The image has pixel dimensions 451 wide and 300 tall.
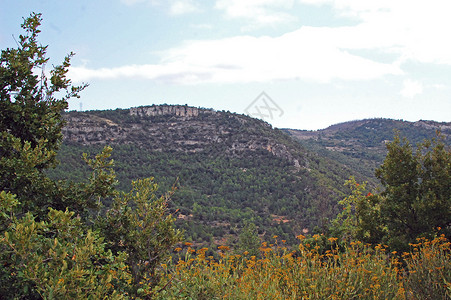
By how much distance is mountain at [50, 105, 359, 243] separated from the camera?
39.3m

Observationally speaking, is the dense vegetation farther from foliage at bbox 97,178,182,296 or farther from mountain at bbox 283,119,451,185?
mountain at bbox 283,119,451,185

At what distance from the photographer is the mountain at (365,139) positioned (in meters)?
78.2

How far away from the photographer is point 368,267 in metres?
4.89

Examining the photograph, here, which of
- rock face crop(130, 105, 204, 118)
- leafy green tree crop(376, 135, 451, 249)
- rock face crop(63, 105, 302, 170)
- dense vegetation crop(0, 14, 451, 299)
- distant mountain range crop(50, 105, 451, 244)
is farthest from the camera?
rock face crop(130, 105, 204, 118)

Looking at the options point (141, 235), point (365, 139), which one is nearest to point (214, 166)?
point (141, 235)

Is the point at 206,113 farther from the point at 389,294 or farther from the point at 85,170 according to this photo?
the point at 389,294

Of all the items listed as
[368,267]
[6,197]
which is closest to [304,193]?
[368,267]

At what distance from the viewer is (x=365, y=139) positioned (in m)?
105

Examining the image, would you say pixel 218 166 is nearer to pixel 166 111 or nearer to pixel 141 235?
pixel 166 111

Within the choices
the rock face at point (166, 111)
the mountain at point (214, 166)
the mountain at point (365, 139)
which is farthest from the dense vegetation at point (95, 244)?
the rock face at point (166, 111)

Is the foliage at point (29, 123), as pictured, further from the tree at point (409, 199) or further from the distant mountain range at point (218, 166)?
the distant mountain range at point (218, 166)

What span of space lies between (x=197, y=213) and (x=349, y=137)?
86.9 m

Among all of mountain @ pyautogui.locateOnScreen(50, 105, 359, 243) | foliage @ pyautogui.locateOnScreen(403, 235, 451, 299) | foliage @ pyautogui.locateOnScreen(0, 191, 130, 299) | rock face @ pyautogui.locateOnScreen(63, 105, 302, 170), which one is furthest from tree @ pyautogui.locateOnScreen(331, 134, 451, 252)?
rock face @ pyautogui.locateOnScreen(63, 105, 302, 170)

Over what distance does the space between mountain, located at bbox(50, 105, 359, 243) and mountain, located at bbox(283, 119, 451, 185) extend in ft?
60.0
